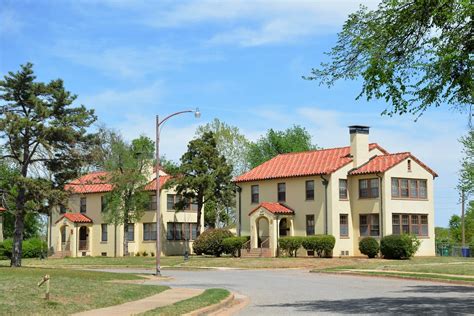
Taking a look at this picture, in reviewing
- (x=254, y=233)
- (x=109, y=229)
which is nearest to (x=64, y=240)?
(x=109, y=229)

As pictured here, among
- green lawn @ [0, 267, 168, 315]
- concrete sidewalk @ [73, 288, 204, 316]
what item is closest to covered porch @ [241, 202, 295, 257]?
green lawn @ [0, 267, 168, 315]

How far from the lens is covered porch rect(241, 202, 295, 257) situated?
5312 cm

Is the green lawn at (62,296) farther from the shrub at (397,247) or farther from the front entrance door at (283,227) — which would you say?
the front entrance door at (283,227)

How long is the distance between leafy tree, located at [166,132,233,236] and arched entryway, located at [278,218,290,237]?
6870 millimetres

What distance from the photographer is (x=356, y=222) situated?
5241 cm

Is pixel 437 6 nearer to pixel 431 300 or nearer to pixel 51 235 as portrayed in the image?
pixel 431 300

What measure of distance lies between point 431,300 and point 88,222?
5259 cm

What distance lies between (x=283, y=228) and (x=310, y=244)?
186 inches

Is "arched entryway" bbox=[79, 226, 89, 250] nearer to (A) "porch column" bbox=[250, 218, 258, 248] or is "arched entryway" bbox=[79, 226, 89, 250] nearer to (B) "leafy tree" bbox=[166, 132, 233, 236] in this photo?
(B) "leafy tree" bbox=[166, 132, 233, 236]

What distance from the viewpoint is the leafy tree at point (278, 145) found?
8619 centimetres

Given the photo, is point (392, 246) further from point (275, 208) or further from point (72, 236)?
point (72, 236)

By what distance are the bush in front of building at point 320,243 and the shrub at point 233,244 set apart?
5.63 m

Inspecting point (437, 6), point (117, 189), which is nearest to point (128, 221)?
point (117, 189)

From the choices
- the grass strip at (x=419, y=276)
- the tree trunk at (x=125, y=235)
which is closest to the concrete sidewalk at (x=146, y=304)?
the grass strip at (x=419, y=276)
